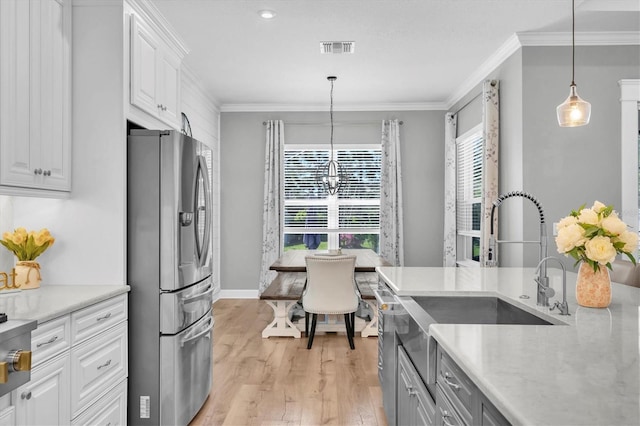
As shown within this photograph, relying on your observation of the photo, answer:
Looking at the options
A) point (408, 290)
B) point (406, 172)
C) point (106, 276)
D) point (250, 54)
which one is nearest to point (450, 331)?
point (408, 290)

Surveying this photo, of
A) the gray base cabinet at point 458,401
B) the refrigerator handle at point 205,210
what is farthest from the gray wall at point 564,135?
the gray base cabinet at point 458,401

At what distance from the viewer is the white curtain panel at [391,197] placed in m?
6.16

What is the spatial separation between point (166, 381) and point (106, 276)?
2.26ft

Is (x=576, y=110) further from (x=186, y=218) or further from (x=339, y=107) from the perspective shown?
(x=339, y=107)

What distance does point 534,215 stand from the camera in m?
3.81

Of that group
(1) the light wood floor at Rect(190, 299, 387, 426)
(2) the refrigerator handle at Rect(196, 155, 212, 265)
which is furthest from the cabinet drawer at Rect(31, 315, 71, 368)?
(1) the light wood floor at Rect(190, 299, 387, 426)

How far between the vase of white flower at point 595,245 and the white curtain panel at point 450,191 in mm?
4269

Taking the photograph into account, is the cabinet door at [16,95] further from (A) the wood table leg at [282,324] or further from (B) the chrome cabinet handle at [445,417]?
(A) the wood table leg at [282,324]

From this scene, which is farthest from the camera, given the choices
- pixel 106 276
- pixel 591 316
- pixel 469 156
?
pixel 469 156

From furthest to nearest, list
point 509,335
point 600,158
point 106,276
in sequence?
point 600,158
point 106,276
point 509,335

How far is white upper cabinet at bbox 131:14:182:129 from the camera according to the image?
2.64 m

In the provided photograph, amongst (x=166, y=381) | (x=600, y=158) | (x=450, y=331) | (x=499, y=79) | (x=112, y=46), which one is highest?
(x=499, y=79)

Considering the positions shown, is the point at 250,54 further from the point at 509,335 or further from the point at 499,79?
the point at 509,335

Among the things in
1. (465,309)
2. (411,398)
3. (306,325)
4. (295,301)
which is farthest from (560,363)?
(306,325)
